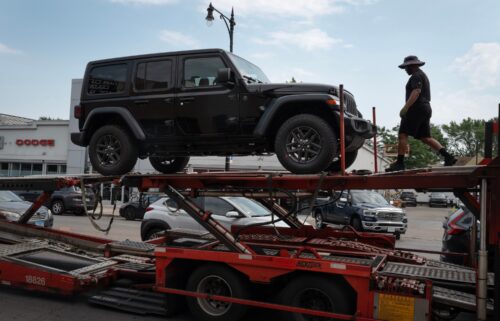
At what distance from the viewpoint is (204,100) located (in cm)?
636

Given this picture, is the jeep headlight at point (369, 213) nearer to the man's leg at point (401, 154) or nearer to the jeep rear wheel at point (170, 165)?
the jeep rear wheel at point (170, 165)

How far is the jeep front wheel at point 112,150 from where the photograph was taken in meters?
6.73

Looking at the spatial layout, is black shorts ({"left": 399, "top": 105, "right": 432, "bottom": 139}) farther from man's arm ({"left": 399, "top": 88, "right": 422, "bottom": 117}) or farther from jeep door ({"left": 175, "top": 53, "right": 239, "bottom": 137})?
jeep door ({"left": 175, "top": 53, "right": 239, "bottom": 137})

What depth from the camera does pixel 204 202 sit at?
33.5ft

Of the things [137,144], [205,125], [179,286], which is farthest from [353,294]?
[137,144]

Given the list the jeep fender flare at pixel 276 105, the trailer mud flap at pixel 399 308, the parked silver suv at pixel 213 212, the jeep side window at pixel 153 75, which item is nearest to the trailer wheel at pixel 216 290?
the trailer mud flap at pixel 399 308

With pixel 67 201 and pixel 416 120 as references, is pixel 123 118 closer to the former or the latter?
pixel 416 120

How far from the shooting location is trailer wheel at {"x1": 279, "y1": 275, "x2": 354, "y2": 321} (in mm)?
4645

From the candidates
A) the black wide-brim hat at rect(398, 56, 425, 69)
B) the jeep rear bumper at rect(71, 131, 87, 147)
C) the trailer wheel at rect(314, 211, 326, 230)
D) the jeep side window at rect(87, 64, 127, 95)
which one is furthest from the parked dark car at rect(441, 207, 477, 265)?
the trailer wheel at rect(314, 211, 326, 230)

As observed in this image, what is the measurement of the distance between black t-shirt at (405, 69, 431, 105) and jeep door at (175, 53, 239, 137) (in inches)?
88.4

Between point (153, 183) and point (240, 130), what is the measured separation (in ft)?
4.38

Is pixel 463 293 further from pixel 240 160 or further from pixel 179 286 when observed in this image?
pixel 240 160

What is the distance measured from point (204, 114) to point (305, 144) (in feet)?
4.98

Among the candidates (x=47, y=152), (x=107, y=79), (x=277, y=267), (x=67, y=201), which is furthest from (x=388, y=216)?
(x=47, y=152)
